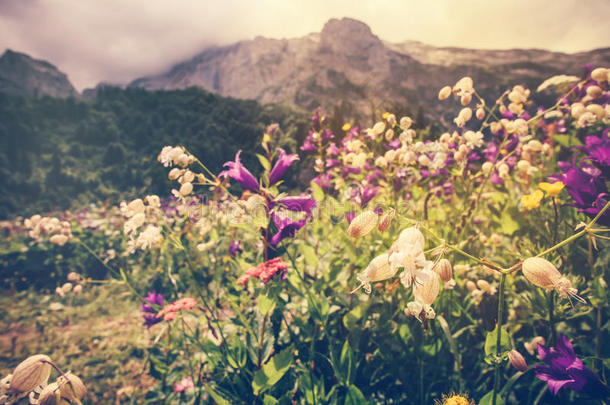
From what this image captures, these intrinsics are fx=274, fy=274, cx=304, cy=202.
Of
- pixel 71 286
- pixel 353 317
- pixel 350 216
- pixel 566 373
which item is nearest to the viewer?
pixel 566 373

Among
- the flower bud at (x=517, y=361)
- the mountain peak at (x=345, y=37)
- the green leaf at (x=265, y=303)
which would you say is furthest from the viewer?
the mountain peak at (x=345, y=37)

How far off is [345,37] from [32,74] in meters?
105

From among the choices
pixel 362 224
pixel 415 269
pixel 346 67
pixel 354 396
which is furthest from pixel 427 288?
pixel 346 67

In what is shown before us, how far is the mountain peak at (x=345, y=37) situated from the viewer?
105 m

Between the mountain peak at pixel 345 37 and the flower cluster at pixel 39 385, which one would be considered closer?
the flower cluster at pixel 39 385

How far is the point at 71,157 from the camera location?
632 inches

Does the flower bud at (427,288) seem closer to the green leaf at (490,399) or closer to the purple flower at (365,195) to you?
the green leaf at (490,399)

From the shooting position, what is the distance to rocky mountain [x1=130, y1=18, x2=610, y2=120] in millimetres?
77500

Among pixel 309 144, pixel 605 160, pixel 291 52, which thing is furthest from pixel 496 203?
pixel 291 52

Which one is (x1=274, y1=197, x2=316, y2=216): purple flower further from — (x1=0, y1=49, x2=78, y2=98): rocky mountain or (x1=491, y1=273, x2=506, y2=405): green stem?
(x1=0, y1=49, x2=78, y2=98): rocky mountain

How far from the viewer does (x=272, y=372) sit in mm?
1197

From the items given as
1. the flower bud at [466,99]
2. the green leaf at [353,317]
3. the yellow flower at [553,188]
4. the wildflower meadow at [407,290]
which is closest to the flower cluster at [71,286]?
the wildflower meadow at [407,290]

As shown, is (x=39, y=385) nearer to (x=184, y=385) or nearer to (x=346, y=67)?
(x=184, y=385)

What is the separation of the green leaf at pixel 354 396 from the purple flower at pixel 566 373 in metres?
0.65
